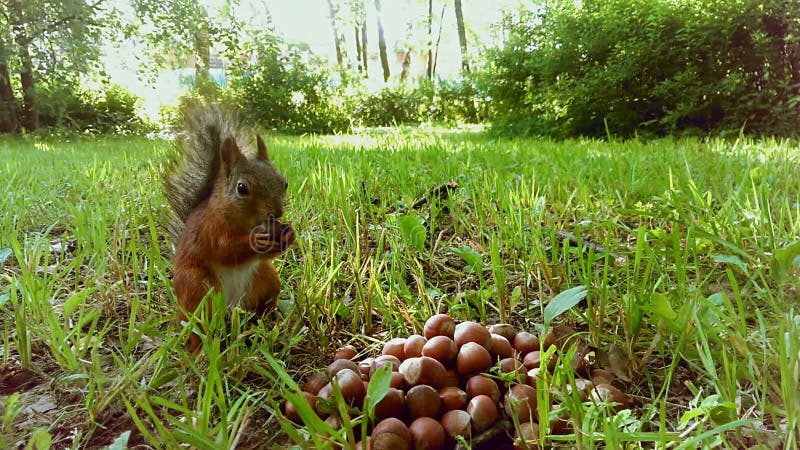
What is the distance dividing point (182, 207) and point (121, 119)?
32.7 feet

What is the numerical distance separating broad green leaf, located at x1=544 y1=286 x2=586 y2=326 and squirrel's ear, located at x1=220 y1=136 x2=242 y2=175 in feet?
2.71

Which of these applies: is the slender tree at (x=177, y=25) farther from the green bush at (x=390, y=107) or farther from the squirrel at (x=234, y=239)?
the squirrel at (x=234, y=239)

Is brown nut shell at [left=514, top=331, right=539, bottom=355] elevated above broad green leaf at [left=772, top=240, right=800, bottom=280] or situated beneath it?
situated beneath

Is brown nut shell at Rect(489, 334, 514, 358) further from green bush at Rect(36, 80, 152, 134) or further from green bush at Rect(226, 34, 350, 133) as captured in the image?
green bush at Rect(36, 80, 152, 134)

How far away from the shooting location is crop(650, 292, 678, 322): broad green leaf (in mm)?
867

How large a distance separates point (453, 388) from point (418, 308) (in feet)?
1.19

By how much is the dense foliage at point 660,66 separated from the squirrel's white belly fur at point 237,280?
4.41 meters

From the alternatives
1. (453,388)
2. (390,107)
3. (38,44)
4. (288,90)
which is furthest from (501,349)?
(390,107)

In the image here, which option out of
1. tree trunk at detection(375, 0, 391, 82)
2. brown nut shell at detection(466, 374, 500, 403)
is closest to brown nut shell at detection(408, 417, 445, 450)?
brown nut shell at detection(466, 374, 500, 403)

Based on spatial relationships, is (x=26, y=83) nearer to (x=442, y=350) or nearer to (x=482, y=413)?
(x=442, y=350)

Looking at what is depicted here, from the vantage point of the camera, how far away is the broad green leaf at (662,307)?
867 millimetres

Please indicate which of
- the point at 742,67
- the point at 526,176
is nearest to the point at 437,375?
the point at 526,176

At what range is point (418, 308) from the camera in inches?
47.1

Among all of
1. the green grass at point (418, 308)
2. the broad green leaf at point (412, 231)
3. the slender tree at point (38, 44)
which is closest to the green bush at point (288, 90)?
the slender tree at point (38, 44)
